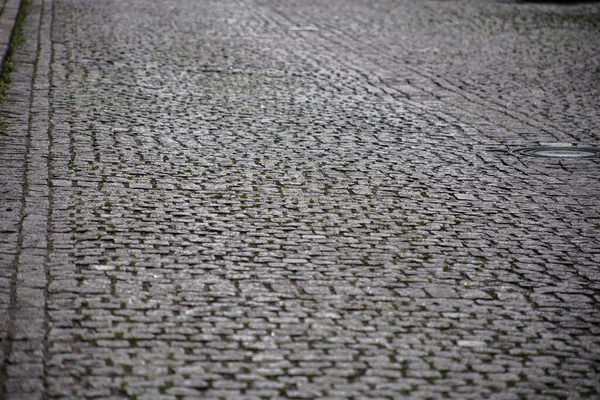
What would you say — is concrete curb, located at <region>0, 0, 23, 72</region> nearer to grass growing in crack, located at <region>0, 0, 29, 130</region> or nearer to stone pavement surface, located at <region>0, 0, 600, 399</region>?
grass growing in crack, located at <region>0, 0, 29, 130</region>

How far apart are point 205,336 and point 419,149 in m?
4.31

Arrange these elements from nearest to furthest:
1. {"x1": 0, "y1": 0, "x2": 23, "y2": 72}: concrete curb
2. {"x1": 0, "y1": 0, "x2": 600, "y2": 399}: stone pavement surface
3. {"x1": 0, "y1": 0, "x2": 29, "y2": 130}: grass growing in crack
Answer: {"x1": 0, "y1": 0, "x2": 600, "y2": 399}: stone pavement surface < {"x1": 0, "y1": 0, "x2": 29, "y2": 130}: grass growing in crack < {"x1": 0, "y1": 0, "x2": 23, "y2": 72}: concrete curb

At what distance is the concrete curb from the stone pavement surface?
428 mm

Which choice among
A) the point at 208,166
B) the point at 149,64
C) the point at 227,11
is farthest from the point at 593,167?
the point at 227,11

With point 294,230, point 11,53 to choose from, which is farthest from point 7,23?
point 294,230

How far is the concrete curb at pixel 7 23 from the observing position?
11938mm

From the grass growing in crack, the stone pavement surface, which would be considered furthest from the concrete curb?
the stone pavement surface

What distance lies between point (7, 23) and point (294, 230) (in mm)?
9673

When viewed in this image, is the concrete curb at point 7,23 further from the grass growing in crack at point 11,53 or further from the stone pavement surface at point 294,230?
the stone pavement surface at point 294,230

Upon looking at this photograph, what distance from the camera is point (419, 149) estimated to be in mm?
8430

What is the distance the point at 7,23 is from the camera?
1434 cm

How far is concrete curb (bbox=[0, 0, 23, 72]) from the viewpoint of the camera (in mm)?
11938

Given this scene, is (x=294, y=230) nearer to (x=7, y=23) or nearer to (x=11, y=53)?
(x=11, y=53)

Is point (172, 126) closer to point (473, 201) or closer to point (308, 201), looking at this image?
point (308, 201)
